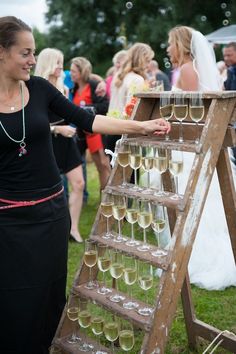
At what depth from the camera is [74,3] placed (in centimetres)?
2467

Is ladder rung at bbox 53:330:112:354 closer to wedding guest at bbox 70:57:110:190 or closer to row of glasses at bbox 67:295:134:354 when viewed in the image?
row of glasses at bbox 67:295:134:354

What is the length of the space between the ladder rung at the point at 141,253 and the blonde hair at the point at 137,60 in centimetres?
384

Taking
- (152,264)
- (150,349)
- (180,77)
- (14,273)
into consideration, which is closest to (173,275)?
(152,264)

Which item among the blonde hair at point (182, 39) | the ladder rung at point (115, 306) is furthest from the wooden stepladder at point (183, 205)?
the blonde hair at point (182, 39)

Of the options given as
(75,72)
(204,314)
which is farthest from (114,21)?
(204,314)

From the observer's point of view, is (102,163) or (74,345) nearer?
(74,345)

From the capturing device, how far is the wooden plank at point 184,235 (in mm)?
2471

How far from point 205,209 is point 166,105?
2.14m

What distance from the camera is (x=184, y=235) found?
8.19 feet

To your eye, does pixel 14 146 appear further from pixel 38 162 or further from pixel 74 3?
pixel 74 3

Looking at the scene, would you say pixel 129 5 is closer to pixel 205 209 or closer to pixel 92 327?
pixel 205 209

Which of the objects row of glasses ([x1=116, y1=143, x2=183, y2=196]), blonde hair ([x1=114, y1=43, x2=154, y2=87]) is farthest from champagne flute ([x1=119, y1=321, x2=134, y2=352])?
blonde hair ([x1=114, y1=43, x2=154, y2=87])

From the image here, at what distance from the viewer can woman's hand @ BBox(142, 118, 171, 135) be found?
2.75 metres

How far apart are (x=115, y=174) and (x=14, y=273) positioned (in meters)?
0.77
